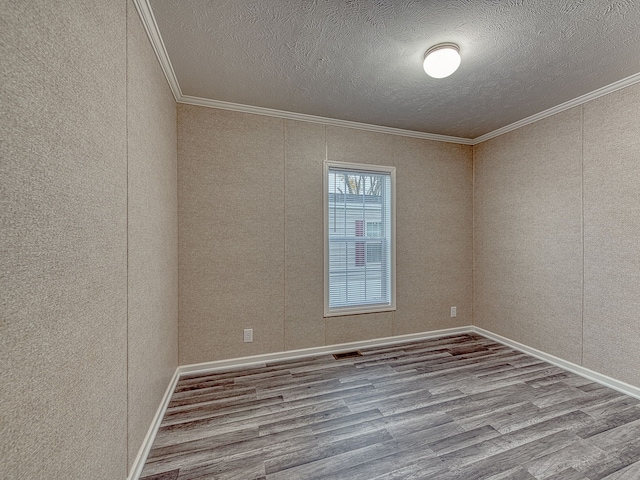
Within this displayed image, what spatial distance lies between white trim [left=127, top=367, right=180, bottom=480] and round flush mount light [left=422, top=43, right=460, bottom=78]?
10.2ft

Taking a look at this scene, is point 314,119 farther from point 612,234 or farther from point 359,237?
point 612,234

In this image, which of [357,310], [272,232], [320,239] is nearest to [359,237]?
[320,239]

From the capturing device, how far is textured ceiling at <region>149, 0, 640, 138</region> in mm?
1618

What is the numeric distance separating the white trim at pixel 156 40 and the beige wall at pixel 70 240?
0.13 m

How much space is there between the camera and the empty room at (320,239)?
901 mm

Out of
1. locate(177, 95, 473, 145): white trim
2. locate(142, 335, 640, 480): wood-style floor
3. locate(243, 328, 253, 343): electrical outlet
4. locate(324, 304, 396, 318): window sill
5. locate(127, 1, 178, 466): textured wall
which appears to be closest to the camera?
locate(127, 1, 178, 466): textured wall

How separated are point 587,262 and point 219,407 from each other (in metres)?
3.54

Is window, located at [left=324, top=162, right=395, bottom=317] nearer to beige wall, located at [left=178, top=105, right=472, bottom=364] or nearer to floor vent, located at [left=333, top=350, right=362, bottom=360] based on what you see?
beige wall, located at [left=178, top=105, right=472, bottom=364]

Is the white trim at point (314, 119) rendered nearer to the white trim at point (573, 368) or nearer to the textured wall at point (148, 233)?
the textured wall at point (148, 233)

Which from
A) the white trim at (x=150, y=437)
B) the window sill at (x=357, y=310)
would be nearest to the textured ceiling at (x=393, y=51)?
the window sill at (x=357, y=310)

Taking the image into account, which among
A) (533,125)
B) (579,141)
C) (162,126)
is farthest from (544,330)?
(162,126)

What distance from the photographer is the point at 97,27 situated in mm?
1111

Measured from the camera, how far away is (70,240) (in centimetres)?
94

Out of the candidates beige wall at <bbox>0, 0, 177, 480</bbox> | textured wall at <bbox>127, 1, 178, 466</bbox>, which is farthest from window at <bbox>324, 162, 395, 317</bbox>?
beige wall at <bbox>0, 0, 177, 480</bbox>
